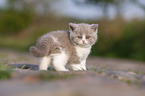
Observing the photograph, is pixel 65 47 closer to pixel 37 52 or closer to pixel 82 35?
pixel 82 35

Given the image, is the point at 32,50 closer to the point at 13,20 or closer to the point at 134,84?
the point at 134,84

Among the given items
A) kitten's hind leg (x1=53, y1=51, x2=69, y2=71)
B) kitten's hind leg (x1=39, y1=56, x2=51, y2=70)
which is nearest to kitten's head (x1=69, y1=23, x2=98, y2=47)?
kitten's hind leg (x1=53, y1=51, x2=69, y2=71)

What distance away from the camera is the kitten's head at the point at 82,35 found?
411 cm

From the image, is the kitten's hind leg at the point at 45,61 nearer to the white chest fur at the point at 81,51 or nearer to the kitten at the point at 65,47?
the kitten at the point at 65,47

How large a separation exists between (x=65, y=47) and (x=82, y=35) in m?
0.44

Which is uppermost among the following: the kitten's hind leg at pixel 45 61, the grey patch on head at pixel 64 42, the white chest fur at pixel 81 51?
the grey patch on head at pixel 64 42

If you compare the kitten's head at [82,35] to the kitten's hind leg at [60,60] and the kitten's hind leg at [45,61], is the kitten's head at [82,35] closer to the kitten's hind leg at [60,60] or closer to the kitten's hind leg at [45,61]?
the kitten's hind leg at [60,60]

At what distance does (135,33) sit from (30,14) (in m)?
18.5

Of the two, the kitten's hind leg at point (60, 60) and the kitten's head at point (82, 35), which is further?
the kitten's head at point (82, 35)

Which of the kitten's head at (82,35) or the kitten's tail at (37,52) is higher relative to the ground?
the kitten's head at (82,35)

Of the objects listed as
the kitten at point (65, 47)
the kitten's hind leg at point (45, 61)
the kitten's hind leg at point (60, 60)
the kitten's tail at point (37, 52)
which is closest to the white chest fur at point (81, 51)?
the kitten at point (65, 47)

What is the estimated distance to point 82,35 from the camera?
4.16 metres

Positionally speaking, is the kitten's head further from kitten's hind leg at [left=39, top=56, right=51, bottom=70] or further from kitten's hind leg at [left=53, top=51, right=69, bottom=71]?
kitten's hind leg at [left=39, top=56, right=51, bottom=70]

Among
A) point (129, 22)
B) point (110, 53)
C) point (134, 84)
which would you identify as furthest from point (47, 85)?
point (129, 22)
